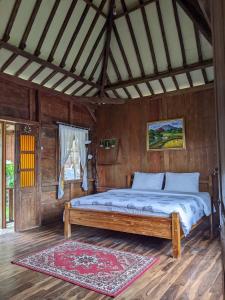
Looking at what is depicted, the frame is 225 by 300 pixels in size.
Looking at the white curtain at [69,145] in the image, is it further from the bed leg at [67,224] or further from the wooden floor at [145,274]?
the wooden floor at [145,274]

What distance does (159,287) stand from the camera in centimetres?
246

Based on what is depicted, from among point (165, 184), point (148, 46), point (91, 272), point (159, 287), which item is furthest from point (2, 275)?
point (148, 46)

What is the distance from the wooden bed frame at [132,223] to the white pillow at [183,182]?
111 cm

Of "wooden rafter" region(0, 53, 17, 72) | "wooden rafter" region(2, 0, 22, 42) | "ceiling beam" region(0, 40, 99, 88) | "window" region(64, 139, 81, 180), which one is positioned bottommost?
"window" region(64, 139, 81, 180)

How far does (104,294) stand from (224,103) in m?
2.16

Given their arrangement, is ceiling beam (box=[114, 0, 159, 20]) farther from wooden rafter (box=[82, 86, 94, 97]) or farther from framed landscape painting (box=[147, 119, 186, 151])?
framed landscape painting (box=[147, 119, 186, 151])

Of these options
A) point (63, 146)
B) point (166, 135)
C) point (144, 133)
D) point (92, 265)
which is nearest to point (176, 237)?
point (92, 265)

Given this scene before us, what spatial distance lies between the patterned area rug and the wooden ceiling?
10.9 ft

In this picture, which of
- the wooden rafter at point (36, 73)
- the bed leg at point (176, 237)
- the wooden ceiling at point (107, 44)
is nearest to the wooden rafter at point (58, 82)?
the wooden ceiling at point (107, 44)

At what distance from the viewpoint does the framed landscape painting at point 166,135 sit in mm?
5594

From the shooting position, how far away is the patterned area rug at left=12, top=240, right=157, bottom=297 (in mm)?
2547

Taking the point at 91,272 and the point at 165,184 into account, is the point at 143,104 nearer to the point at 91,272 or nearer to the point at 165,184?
the point at 165,184

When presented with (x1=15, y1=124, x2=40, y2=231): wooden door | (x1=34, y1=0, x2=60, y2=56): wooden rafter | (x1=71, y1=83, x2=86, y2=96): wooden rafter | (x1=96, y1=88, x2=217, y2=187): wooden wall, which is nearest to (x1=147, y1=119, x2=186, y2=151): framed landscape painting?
(x1=96, y1=88, x2=217, y2=187): wooden wall

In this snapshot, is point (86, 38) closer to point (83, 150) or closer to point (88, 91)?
point (88, 91)
